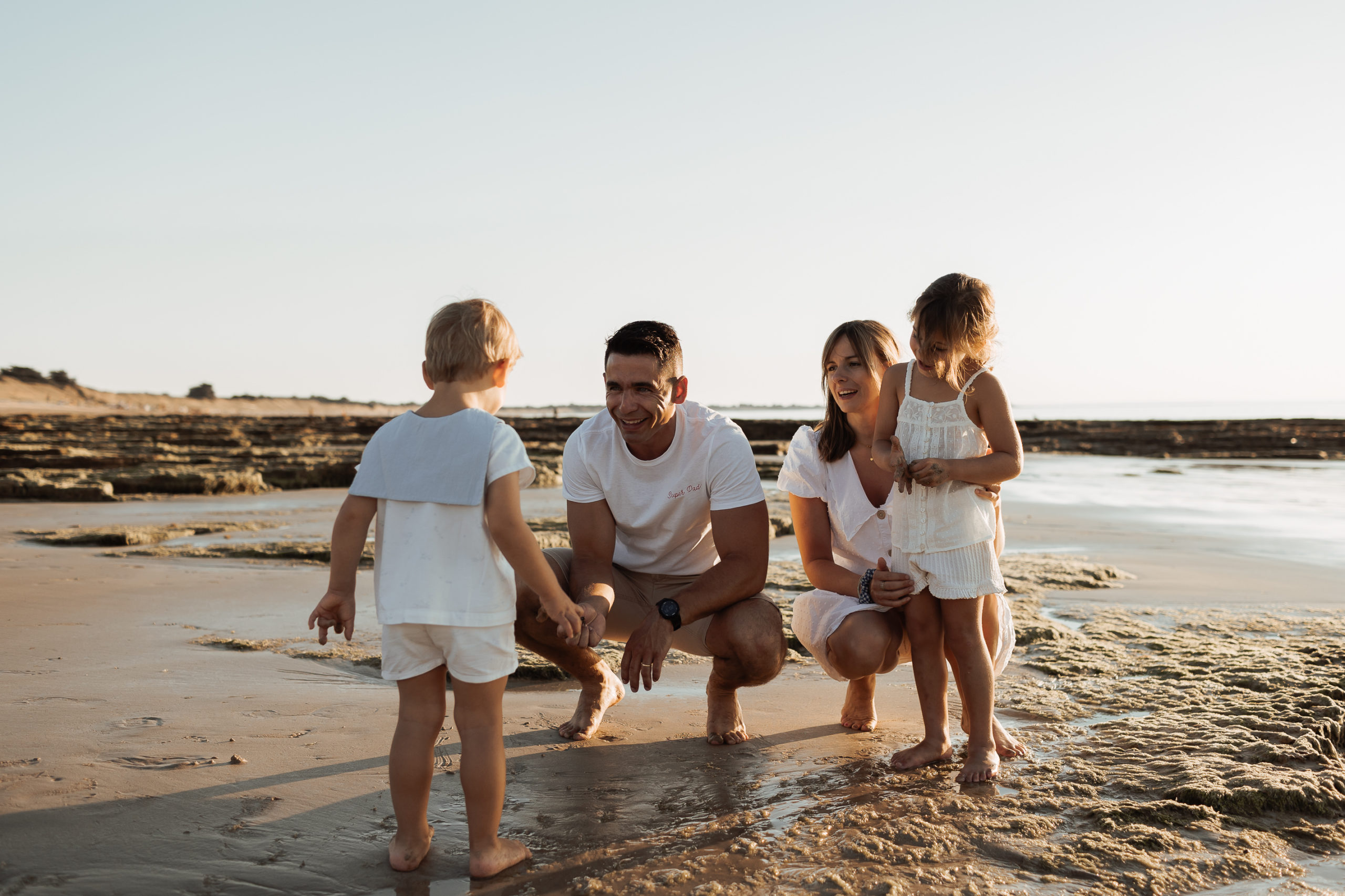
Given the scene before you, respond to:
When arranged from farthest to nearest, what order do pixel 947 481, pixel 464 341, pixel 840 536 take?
1. pixel 840 536
2. pixel 947 481
3. pixel 464 341

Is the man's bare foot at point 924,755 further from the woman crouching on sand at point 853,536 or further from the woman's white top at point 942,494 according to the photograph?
the woman's white top at point 942,494

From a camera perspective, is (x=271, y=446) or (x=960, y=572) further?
(x=271, y=446)

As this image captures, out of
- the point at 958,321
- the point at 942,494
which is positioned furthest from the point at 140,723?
the point at 958,321

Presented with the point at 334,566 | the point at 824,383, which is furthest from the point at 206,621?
the point at 824,383

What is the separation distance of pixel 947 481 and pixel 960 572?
0.29 metres

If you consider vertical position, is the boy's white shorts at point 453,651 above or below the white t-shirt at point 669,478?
below

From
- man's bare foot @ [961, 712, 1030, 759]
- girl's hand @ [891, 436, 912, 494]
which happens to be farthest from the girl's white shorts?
man's bare foot @ [961, 712, 1030, 759]

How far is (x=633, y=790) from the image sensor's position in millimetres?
2756

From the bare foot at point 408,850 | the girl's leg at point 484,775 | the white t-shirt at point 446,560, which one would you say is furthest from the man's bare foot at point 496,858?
the white t-shirt at point 446,560

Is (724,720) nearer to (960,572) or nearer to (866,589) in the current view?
(866,589)

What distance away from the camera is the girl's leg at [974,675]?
2.87 metres

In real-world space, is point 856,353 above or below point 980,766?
above

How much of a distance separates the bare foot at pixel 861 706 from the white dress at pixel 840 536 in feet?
0.26

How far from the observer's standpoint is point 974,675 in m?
3.02
